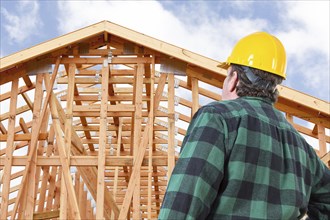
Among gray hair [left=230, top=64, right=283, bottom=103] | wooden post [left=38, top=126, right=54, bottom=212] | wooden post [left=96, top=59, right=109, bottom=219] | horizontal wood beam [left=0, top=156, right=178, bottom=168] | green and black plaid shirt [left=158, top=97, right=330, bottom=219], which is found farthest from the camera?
wooden post [left=38, top=126, right=54, bottom=212]

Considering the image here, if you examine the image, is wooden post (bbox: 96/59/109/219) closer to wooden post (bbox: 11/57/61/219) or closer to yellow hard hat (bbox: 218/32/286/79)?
wooden post (bbox: 11/57/61/219)

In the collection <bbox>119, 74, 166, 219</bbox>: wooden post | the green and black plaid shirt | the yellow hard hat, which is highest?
<bbox>119, 74, 166, 219</bbox>: wooden post

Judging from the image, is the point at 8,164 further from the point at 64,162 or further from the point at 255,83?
the point at 255,83

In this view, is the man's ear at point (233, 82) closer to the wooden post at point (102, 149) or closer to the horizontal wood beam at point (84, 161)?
the wooden post at point (102, 149)

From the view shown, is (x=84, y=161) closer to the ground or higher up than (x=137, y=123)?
closer to the ground

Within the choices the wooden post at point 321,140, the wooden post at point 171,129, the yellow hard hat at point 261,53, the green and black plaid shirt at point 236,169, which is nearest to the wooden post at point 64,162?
the wooden post at point 171,129

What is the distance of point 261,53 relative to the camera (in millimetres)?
1740

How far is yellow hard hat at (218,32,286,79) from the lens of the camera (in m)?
1.70

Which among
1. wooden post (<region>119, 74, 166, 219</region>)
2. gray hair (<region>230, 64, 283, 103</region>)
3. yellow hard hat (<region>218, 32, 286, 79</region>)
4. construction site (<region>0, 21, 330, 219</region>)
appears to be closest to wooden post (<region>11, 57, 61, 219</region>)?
construction site (<region>0, 21, 330, 219</region>)

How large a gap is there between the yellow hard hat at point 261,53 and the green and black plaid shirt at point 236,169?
4.6 inches

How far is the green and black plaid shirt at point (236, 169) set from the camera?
1.43 metres

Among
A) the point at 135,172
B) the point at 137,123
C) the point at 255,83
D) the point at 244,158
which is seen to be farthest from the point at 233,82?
the point at 137,123

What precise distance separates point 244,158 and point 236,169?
0.13 feet

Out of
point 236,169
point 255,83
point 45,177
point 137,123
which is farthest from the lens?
point 45,177
